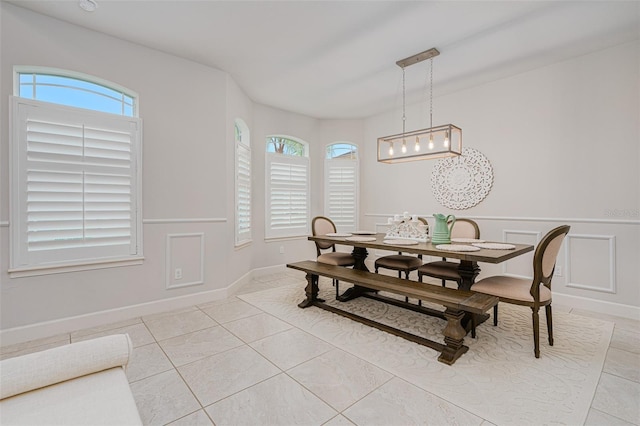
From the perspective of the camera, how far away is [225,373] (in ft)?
6.57

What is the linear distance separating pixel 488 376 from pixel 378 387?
76cm

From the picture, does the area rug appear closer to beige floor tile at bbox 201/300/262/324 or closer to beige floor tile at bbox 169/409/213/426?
beige floor tile at bbox 201/300/262/324

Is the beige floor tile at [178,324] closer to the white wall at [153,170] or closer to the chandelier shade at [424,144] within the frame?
the white wall at [153,170]

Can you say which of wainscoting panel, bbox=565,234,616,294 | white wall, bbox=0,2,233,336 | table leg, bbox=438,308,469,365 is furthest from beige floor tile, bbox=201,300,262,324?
wainscoting panel, bbox=565,234,616,294

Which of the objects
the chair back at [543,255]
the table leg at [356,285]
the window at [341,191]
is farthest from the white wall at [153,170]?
the chair back at [543,255]

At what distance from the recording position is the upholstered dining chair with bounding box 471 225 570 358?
219cm

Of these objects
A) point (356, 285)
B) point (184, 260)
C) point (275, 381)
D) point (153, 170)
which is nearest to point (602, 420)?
point (275, 381)

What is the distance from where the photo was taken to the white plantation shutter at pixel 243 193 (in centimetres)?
407

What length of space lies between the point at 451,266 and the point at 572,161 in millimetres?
1840

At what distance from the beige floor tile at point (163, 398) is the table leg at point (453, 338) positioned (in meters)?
1.71

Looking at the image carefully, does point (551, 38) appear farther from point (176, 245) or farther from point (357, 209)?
point (176, 245)

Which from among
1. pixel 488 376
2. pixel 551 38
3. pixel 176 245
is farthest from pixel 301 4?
pixel 488 376

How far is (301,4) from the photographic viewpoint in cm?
238

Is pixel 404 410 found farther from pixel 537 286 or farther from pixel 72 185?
pixel 72 185
